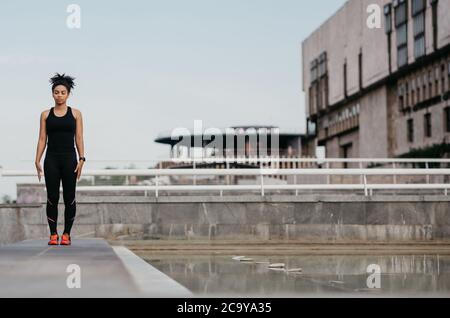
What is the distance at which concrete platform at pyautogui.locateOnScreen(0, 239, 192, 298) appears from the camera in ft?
19.1

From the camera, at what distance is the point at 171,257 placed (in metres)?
12.5

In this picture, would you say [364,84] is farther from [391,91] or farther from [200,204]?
[200,204]

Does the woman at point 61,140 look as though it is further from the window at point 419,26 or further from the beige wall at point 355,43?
the window at point 419,26

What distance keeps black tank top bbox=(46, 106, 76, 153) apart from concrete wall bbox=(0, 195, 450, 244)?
7369mm

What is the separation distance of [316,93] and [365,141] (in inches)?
491

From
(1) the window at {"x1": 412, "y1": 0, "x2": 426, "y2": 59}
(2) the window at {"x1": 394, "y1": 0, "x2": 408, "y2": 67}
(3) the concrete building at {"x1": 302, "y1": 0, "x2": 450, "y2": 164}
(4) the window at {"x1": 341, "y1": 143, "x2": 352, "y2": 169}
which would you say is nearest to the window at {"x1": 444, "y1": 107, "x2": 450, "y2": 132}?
(3) the concrete building at {"x1": 302, "y1": 0, "x2": 450, "y2": 164}

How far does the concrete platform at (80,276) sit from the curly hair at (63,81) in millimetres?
1956

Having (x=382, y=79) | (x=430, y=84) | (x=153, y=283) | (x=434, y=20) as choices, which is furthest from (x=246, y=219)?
(x=382, y=79)

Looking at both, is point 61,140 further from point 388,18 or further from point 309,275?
point 388,18

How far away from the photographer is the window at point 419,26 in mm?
47031

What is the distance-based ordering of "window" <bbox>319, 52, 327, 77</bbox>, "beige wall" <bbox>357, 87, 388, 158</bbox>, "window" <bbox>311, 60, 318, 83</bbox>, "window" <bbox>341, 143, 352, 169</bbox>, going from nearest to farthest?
"beige wall" <bbox>357, 87, 388, 158</bbox>
"window" <bbox>341, 143, 352, 169</bbox>
"window" <bbox>319, 52, 327, 77</bbox>
"window" <bbox>311, 60, 318, 83</bbox>

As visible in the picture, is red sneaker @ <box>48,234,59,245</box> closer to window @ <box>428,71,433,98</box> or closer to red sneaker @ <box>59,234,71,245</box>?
red sneaker @ <box>59,234,71,245</box>

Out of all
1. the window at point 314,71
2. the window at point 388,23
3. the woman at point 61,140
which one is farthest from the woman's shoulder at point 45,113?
the window at point 314,71
